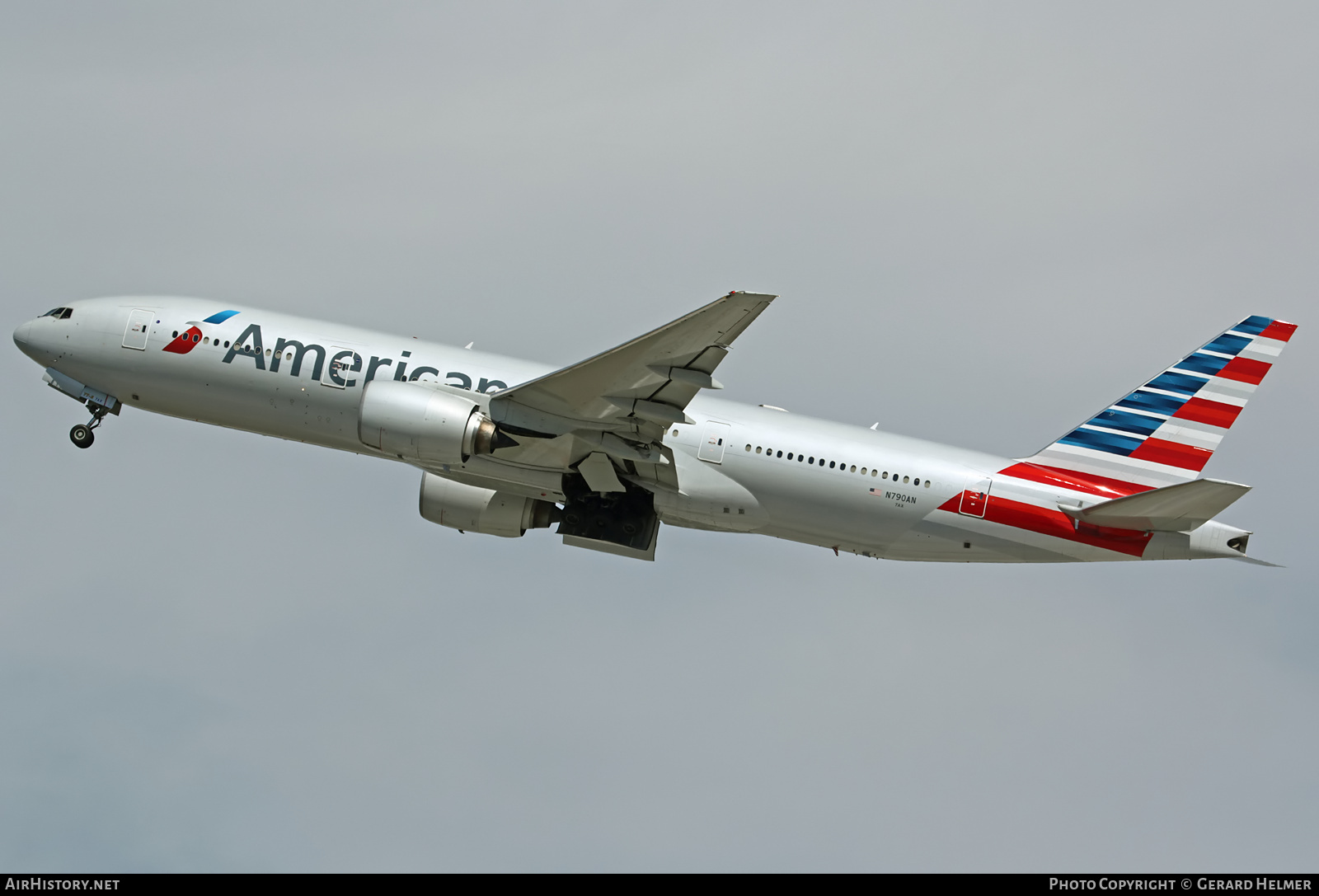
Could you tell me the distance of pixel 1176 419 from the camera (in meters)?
32.6

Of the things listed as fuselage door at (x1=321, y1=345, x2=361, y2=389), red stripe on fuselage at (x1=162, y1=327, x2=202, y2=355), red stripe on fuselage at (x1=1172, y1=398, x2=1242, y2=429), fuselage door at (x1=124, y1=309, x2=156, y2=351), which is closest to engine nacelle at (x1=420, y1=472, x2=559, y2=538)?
fuselage door at (x1=321, y1=345, x2=361, y2=389)

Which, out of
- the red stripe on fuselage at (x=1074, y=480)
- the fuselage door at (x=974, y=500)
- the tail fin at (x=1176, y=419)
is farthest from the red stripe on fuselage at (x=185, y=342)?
the tail fin at (x=1176, y=419)

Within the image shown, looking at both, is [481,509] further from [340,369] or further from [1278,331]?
[1278,331]

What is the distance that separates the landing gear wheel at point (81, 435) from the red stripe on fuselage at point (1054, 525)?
21335 mm

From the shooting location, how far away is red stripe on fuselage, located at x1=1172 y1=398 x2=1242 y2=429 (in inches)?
1284

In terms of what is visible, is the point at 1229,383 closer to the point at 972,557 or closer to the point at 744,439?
the point at 972,557

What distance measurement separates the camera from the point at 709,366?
27.7 m

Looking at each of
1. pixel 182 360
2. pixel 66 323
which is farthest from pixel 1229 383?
pixel 66 323

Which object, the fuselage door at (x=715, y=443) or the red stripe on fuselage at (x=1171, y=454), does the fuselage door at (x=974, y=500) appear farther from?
the fuselage door at (x=715, y=443)

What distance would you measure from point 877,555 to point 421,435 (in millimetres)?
10932

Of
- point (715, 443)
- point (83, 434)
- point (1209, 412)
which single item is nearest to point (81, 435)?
point (83, 434)

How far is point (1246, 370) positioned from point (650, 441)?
15049 millimetres

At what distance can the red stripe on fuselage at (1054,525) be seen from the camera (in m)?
30.4
